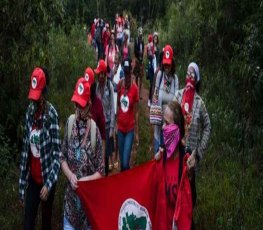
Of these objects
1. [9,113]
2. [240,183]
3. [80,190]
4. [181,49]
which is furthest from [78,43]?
[80,190]

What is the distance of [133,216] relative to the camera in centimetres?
574

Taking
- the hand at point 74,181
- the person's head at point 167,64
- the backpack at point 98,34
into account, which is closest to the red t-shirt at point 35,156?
the hand at point 74,181

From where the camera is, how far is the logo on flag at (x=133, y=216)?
571 cm

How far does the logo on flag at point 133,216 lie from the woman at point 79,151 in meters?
0.49

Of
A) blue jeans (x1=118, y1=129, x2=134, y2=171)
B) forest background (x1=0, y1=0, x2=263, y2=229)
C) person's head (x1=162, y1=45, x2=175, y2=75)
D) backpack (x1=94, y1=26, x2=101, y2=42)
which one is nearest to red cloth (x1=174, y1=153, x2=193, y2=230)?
forest background (x1=0, y1=0, x2=263, y2=229)

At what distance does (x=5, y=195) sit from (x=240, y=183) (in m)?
3.43

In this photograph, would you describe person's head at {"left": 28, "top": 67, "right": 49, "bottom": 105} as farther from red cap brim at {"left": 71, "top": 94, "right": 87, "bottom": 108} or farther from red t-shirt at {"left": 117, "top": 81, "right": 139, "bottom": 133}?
red t-shirt at {"left": 117, "top": 81, "right": 139, "bottom": 133}

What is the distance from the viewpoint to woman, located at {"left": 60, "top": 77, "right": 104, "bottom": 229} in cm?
534

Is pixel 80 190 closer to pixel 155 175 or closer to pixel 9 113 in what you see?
pixel 155 175

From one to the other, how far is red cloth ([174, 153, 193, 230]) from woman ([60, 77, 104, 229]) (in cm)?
78

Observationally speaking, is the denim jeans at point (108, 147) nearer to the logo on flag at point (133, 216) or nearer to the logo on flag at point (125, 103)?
the logo on flag at point (125, 103)

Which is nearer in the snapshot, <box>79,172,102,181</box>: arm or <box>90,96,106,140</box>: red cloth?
<box>79,172,102,181</box>: arm

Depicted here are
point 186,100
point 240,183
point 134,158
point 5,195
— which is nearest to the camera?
point 186,100

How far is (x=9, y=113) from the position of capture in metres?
10.1
